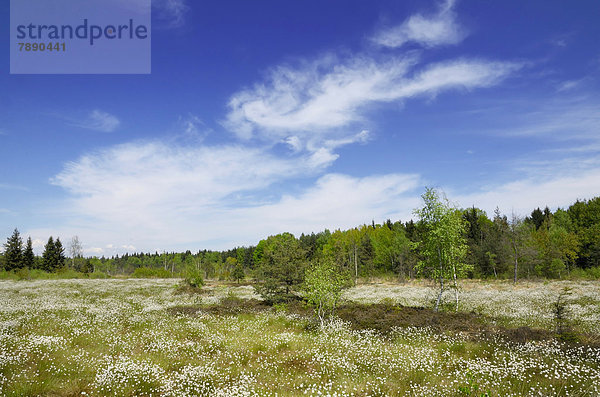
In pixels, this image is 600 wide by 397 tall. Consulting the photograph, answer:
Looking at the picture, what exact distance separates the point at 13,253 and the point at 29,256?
197 inches

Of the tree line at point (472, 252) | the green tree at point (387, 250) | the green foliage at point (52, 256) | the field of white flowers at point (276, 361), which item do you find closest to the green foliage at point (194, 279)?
the tree line at point (472, 252)

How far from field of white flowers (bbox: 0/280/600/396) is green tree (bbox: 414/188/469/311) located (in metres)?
4.32

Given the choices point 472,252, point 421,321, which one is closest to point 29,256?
point 421,321

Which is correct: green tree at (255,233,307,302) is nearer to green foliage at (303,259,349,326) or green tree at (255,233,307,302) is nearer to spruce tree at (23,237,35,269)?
green foliage at (303,259,349,326)

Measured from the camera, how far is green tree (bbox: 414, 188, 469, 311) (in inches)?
874

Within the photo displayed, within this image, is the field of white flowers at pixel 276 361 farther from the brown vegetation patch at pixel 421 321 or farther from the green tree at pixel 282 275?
the green tree at pixel 282 275

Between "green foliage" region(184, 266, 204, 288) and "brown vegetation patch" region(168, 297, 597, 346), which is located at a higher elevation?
"brown vegetation patch" region(168, 297, 597, 346)

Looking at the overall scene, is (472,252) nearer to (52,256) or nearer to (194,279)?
(194,279)

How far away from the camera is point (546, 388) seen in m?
8.71

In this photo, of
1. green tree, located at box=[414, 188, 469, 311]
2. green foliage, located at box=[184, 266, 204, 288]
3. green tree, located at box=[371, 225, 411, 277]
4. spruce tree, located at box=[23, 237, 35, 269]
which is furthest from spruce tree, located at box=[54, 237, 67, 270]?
green tree, located at box=[414, 188, 469, 311]

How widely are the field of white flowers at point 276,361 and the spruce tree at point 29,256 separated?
272 ft

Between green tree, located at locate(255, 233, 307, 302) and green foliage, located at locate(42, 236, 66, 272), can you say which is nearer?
green tree, located at locate(255, 233, 307, 302)

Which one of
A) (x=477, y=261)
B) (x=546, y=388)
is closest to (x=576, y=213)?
(x=477, y=261)

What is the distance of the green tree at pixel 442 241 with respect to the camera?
72.8 feet
